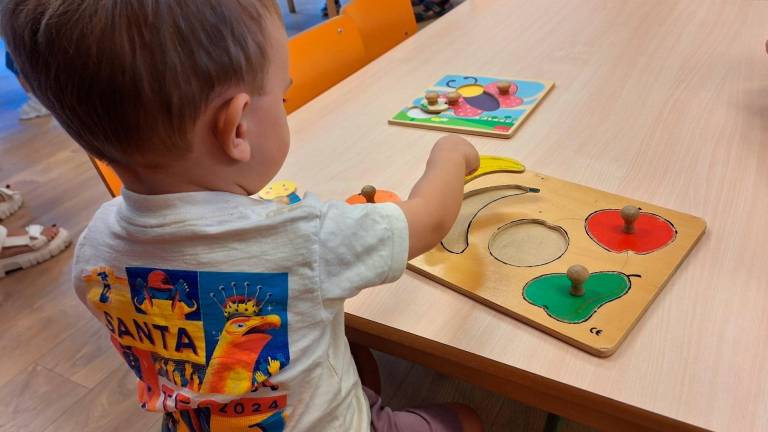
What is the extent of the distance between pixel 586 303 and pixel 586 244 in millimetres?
95

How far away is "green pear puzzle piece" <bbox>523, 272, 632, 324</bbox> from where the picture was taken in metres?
0.56

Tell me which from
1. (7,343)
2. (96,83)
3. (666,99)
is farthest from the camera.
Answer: (7,343)

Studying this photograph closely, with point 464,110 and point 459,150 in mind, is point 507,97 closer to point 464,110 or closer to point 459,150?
point 464,110

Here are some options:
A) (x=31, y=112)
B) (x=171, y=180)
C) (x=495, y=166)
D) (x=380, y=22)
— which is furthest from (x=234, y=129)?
(x=31, y=112)

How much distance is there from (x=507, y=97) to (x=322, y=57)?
1.56 ft

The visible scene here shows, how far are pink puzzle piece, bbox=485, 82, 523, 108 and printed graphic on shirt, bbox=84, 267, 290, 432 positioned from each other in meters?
0.60

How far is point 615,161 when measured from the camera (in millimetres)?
791

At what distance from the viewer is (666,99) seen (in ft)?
3.05

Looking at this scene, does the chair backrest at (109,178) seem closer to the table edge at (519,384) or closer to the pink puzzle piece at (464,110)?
the table edge at (519,384)

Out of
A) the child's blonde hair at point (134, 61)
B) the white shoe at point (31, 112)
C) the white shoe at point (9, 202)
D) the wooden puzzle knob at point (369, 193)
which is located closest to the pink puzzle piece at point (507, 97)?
the wooden puzzle knob at point (369, 193)

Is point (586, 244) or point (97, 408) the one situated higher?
point (586, 244)

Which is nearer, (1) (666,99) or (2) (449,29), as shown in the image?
(1) (666,99)

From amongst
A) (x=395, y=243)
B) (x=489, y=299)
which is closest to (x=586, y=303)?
(x=489, y=299)

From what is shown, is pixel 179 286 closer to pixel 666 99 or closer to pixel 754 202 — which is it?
pixel 754 202
